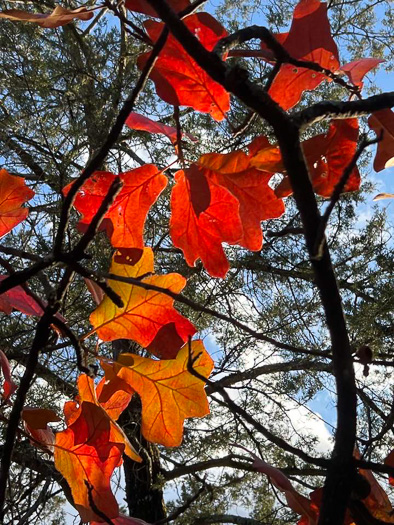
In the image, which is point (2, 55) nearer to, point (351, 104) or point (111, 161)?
point (111, 161)

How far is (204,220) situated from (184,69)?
0.34 ft

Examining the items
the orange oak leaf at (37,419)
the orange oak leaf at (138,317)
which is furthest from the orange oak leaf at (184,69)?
the orange oak leaf at (37,419)

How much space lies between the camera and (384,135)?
1.18 feet

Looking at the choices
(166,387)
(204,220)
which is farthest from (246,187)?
(166,387)

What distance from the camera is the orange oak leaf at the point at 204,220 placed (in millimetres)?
385

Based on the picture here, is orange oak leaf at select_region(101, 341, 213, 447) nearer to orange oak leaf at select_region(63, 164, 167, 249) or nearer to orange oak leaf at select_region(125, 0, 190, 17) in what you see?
orange oak leaf at select_region(63, 164, 167, 249)

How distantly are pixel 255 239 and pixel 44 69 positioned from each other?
1778 mm

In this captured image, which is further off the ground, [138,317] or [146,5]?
[146,5]

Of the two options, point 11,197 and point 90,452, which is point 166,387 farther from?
point 11,197

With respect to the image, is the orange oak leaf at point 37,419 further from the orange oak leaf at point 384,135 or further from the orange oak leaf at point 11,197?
the orange oak leaf at point 384,135

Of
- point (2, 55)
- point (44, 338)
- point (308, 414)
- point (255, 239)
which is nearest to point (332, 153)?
point (255, 239)

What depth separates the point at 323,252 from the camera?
0.81ft

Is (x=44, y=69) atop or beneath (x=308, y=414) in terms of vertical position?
atop

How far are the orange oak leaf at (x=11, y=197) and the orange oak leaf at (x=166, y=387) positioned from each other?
0.42 feet
